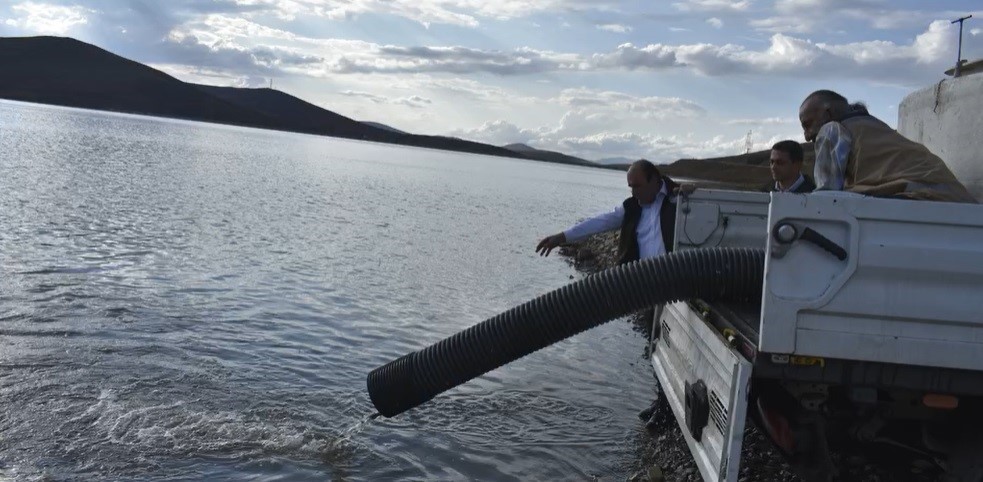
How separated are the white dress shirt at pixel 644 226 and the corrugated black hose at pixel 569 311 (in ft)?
4.77

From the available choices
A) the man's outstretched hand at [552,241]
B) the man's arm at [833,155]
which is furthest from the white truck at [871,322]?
the man's outstretched hand at [552,241]

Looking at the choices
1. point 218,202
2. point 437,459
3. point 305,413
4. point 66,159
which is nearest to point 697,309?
point 437,459

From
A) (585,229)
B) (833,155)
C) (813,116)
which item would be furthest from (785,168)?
(833,155)

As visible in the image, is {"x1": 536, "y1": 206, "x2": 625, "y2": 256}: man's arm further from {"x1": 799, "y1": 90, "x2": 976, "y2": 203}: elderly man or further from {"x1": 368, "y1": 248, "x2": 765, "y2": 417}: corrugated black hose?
{"x1": 799, "y1": 90, "x2": 976, "y2": 203}: elderly man

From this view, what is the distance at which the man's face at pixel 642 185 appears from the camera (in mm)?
7270

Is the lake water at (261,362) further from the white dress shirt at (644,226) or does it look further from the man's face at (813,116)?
the man's face at (813,116)

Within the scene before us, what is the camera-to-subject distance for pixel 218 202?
95.1ft

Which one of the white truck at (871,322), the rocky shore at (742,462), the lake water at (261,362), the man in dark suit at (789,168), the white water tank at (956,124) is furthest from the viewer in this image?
A: the man in dark suit at (789,168)

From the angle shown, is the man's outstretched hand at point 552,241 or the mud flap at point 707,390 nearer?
the mud flap at point 707,390

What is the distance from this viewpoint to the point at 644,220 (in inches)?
296

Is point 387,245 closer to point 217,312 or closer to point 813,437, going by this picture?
point 217,312

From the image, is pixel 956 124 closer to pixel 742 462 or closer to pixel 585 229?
pixel 585 229

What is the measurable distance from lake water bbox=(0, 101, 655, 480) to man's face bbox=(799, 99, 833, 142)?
3.20 meters

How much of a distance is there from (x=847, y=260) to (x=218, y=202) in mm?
27263
